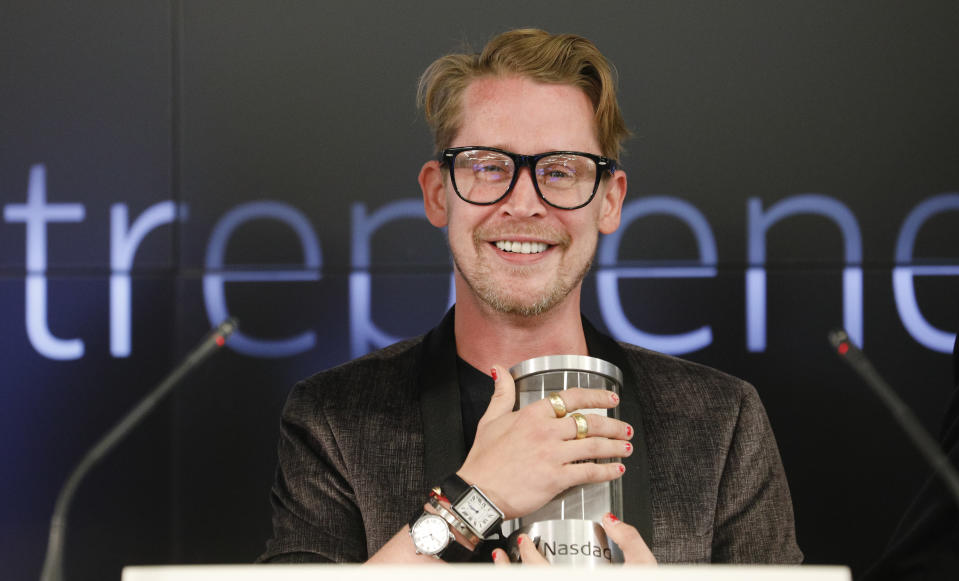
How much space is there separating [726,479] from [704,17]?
135 cm

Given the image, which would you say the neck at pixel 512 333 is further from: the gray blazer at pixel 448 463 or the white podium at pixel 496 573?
the white podium at pixel 496 573

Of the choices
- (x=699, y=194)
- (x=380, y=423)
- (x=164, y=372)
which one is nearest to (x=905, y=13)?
(x=699, y=194)

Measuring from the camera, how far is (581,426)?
116 centimetres

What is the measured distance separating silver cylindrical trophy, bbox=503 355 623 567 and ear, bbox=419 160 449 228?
69 cm

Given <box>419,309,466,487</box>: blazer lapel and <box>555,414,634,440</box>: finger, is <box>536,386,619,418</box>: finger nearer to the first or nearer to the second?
<box>555,414,634,440</box>: finger

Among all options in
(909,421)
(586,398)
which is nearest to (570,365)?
(586,398)

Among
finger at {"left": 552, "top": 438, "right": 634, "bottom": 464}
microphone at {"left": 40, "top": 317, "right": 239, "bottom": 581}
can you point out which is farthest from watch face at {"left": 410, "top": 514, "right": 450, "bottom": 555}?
microphone at {"left": 40, "top": 317, "right": 239, "bottom": 581}

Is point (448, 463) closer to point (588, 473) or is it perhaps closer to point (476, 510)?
point (476, 510)

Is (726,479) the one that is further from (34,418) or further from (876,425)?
(34,418)

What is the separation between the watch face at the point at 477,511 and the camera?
4.19 ft

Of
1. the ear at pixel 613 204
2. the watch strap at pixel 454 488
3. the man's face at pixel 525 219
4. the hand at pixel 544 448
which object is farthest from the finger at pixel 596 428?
the ear at pixel 613 204

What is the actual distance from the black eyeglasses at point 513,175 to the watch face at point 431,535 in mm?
585

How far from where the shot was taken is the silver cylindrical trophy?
1016 mm

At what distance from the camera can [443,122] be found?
1.79 meters
